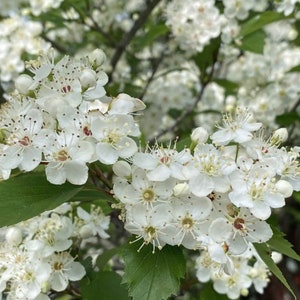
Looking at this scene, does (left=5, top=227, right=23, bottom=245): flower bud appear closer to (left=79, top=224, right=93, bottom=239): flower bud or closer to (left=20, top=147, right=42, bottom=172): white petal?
(left=79, top=224, right=93, bottom=239): flower bud

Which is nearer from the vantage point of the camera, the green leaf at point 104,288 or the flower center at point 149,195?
the flower center at point 149,195

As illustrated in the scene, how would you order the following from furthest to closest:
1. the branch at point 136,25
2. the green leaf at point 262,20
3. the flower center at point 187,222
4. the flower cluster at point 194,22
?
the branch at point 136,25 → the flower cluster at point 194,22 → the green leaf at point 262,20 → the flower center at point 187,222

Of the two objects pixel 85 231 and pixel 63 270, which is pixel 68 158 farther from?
pixel 85 231

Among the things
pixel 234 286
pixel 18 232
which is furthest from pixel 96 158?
pixel 234 286

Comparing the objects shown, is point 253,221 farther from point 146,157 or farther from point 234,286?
point 234,286

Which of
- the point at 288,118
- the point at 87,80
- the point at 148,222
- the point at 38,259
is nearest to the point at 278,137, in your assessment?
the point at 148,222

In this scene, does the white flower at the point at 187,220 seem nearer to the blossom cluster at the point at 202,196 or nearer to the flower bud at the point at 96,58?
the blossom cluster at the point at 202,196

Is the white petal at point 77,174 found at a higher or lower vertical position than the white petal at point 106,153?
lower

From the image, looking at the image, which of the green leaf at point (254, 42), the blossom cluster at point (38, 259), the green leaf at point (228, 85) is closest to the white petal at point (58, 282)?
the blossom cluster at point (38, 259)
